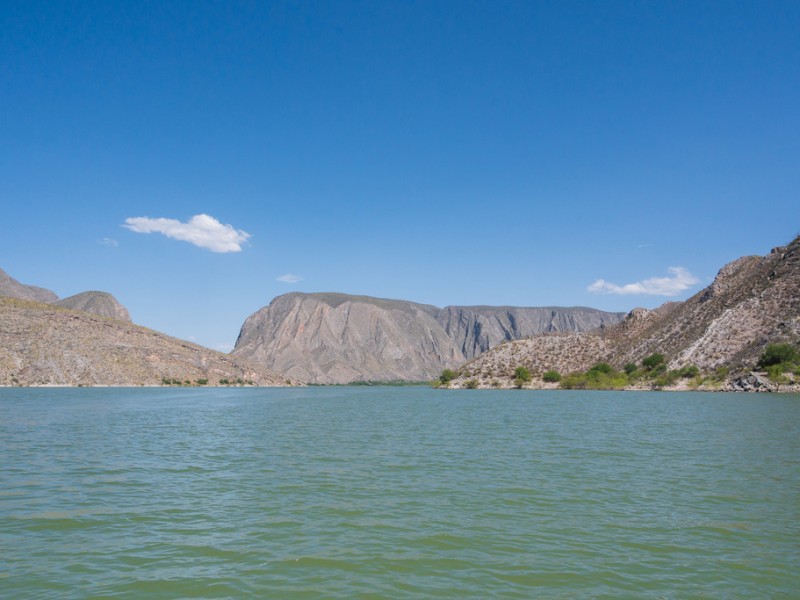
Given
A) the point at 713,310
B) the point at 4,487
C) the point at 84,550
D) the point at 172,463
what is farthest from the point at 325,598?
the point at 713,310

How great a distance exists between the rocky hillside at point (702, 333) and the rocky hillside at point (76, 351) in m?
102

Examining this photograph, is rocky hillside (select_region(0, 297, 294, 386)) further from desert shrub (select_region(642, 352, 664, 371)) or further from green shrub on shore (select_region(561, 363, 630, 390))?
desert shrub (select_region(642, 352, 664, 371))

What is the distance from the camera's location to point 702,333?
13275cm

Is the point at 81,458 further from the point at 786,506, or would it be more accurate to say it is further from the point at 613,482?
the point at 786,506

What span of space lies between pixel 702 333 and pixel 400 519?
5430 inches

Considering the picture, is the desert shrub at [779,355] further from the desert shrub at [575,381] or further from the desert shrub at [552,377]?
the desert shrub at [552,377]

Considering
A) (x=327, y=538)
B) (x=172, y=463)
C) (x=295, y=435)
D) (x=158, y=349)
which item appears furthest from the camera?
(x=158, y=349)

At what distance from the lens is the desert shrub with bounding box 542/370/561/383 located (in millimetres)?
160000

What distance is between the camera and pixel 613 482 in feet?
73.6

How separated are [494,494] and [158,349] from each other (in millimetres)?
183894

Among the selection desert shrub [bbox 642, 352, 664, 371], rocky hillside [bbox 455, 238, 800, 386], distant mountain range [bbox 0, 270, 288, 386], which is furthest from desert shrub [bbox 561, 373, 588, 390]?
distant mountain range [bbox 0, 270, 288, 386]

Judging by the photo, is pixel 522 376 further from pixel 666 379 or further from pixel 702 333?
pixel 702 333

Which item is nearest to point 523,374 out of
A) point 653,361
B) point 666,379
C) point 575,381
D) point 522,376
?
point 522,376

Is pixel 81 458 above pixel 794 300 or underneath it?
underneath
